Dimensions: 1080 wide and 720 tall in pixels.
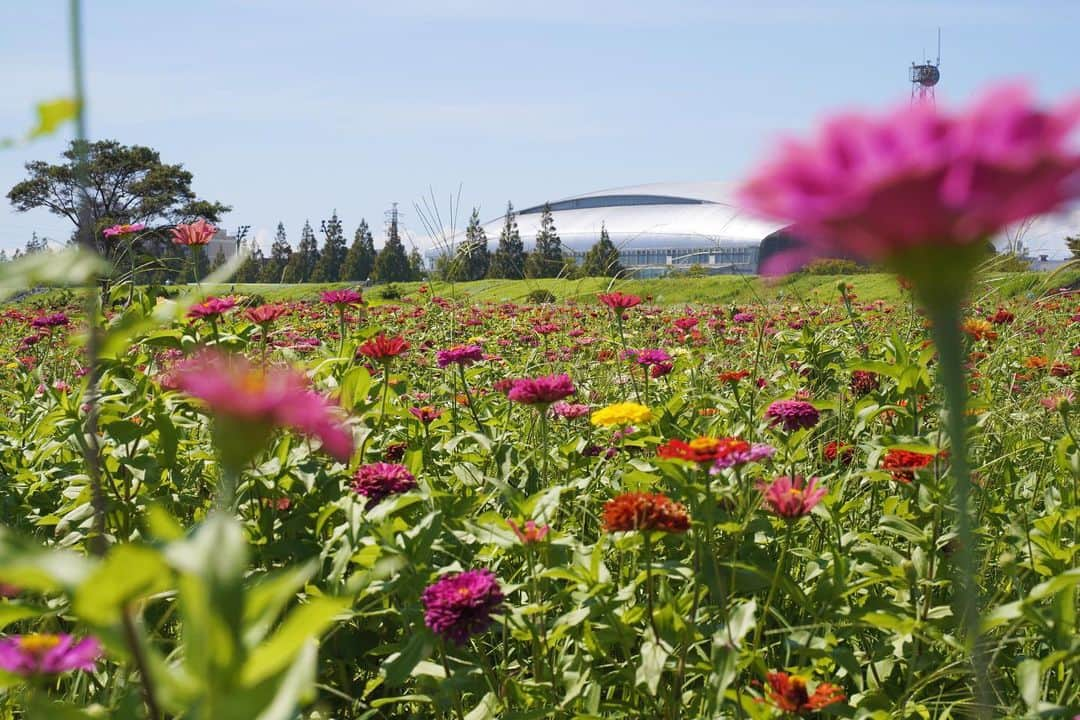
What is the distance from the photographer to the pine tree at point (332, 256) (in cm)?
Result: 4278

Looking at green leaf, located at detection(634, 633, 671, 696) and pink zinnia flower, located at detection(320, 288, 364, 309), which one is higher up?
pink zinnia flower, located at detection(320, 288, 364, 309)

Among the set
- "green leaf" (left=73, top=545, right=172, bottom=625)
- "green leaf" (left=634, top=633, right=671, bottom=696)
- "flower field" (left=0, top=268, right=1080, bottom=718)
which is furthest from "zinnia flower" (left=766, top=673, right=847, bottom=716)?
"green leaf" (left=73, top=545, right=172, bottom=625)

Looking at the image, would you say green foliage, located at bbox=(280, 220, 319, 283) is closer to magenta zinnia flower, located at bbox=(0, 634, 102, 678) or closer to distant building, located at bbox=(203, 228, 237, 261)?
distant building, located at bbox=(203, 228, 237, 261)

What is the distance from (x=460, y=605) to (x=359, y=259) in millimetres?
41325

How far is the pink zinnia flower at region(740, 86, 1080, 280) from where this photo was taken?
0.38 m

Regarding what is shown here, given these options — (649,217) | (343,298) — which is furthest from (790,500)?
(649,217)

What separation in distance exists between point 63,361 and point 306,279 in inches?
1707

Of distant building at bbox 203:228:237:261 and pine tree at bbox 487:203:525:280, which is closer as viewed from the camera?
distant building at bbox 203:228:237:261

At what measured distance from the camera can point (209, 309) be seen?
57.4 inches

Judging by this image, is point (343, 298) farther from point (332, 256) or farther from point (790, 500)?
point (332, 256)

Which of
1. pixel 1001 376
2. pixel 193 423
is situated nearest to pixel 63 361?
pixel 193 423

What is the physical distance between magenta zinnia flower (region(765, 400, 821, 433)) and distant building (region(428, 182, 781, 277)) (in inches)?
1464

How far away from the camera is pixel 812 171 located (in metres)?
0.40

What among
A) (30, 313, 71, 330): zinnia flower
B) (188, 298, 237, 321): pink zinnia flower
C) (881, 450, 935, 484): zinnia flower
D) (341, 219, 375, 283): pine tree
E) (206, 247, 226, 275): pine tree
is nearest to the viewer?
(206, 247, 226, 275): pine tree
